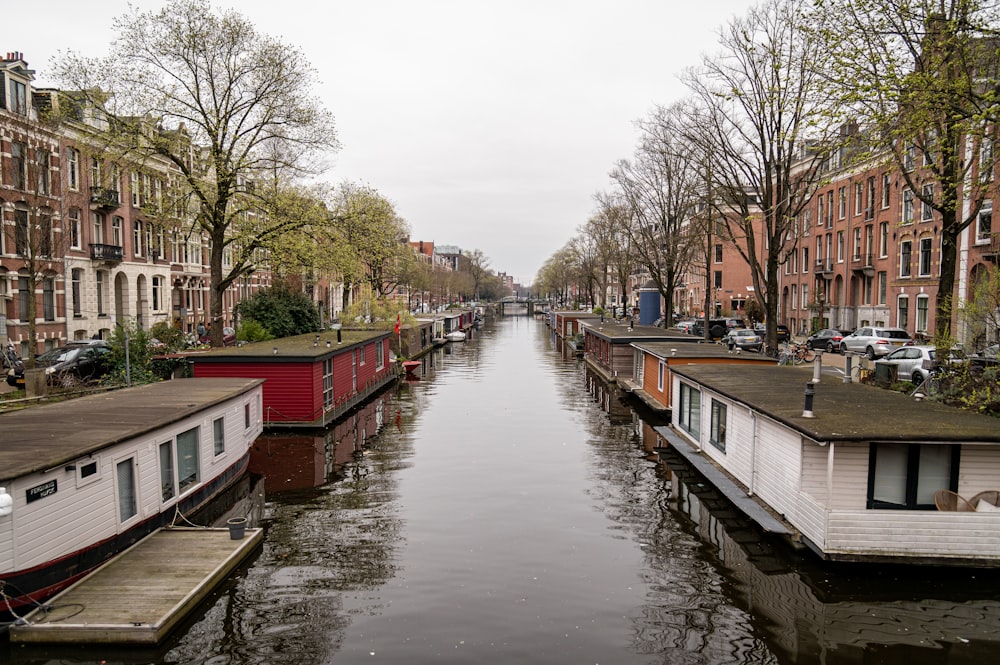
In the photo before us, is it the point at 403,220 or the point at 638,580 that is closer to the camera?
the point at 638,580

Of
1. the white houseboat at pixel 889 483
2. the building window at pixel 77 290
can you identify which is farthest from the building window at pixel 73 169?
the white houseboat at pixel 889 483

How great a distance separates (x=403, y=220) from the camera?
82.3m

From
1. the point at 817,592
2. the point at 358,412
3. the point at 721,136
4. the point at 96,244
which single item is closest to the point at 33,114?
the point at 96,244

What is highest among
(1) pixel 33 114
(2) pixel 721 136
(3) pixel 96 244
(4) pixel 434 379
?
(1) pixel 33 114

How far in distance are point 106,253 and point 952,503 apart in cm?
4891

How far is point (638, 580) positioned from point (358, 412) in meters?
20.6

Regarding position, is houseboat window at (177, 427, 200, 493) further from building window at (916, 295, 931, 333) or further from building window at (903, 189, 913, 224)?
building window at (903, 189, 913, 224)

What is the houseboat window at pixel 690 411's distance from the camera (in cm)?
2288

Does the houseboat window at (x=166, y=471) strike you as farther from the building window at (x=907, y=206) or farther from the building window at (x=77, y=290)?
the building window at (x=907, y=206)

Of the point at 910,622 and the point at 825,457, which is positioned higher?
the point at 825,457

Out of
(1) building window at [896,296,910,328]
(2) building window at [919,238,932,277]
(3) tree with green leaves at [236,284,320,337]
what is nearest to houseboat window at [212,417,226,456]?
(3) tree with green leaves at [236,284,320,337]

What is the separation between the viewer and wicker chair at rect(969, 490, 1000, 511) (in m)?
12.8

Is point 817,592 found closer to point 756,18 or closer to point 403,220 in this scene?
point 756,18

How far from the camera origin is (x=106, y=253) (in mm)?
46000
